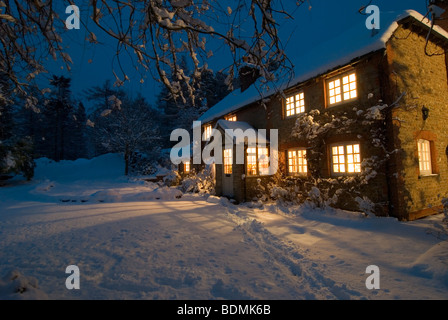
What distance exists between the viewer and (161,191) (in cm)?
1158

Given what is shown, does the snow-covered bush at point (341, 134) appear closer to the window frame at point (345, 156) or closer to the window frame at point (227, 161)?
the window frame at point (345, 156)

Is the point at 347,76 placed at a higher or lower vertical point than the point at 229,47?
higher

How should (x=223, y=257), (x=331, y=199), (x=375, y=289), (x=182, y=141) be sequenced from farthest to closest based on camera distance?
1. (x=182, y=141)
2. (x=331, y=199)
3. (x=223, y=257)
4. (x=375, y=289)

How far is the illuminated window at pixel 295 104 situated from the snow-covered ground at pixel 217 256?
16.6 feet

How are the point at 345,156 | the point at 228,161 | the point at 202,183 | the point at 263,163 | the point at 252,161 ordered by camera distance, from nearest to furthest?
the point at 345,156
the point at 252,161
the point at 263,163
the point at 228,161
the point at 202,183

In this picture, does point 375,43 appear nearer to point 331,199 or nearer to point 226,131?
point 331,199

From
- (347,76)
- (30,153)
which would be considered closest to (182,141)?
(30,153)

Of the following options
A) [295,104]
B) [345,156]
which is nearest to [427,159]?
[345,156]

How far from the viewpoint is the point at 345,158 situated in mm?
8008

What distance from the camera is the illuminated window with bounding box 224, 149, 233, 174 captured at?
11.5 meters

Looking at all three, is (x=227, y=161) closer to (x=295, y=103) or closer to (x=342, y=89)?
(x=295, y=103)

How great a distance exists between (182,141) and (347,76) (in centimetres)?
2182

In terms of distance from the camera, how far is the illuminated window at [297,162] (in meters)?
9.69

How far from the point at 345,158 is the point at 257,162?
4.07 meters
